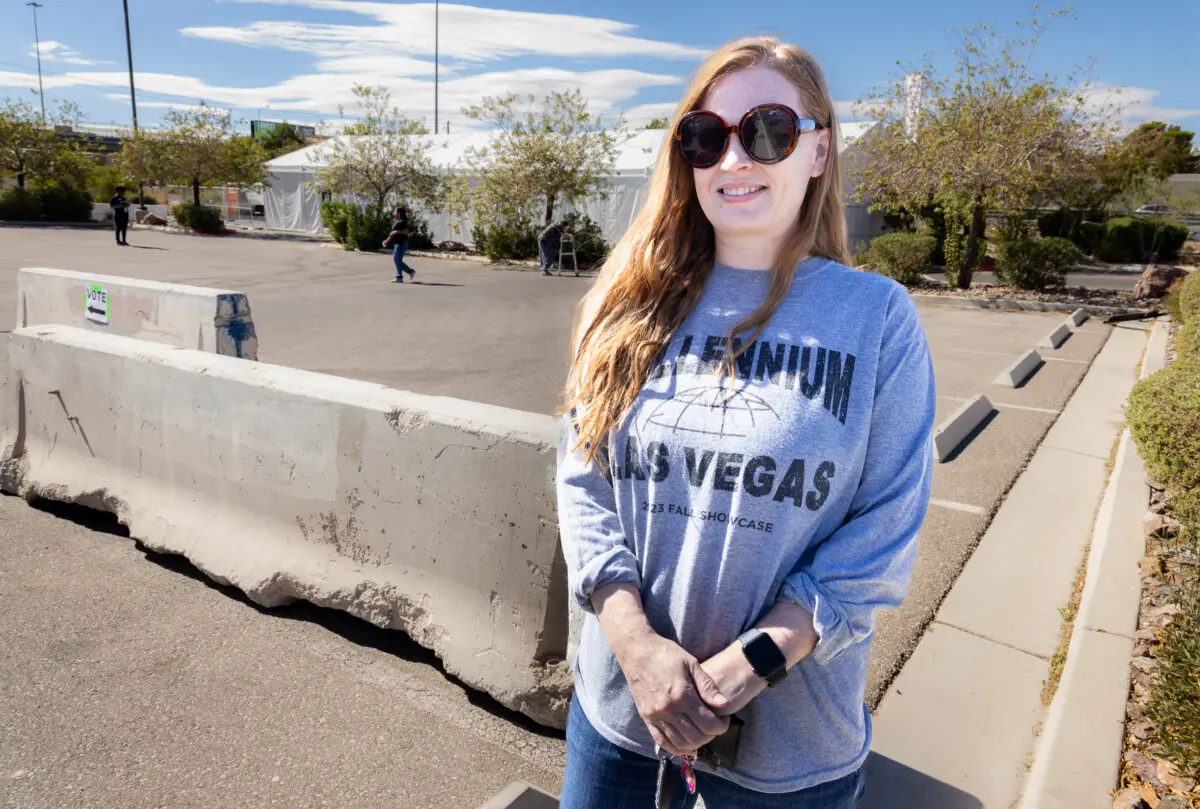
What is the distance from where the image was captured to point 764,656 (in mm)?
1340

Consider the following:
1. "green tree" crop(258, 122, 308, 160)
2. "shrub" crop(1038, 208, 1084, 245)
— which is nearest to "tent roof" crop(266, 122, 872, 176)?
"shrub" crop(1038, 208, 1084, 245)

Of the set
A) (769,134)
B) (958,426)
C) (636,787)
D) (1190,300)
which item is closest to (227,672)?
(636,787)

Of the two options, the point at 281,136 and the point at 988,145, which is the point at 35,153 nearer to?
the point at 988,145

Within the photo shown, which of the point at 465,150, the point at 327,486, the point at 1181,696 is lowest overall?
the point at 1181,696

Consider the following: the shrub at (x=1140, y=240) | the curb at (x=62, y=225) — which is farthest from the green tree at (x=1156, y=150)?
the curb at (x=62, y=225)

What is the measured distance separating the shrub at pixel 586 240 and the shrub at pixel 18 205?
23434mm

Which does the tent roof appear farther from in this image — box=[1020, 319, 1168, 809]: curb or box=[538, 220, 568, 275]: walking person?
box=[1020, 319, 1168, 809]: curb

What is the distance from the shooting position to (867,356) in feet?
4.72

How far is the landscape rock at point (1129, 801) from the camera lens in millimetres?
2520

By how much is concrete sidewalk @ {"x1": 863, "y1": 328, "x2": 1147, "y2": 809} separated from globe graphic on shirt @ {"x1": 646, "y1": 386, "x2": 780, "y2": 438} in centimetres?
182

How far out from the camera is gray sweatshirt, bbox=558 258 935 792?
1382 millimetres

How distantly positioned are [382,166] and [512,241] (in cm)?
732

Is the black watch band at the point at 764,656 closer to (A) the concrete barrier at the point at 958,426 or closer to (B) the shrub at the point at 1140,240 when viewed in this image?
(A) the concrete barrier at the point at 958,426

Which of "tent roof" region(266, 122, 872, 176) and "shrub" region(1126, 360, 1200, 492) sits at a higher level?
"tent roof" region(266, 122, 872, 176)
